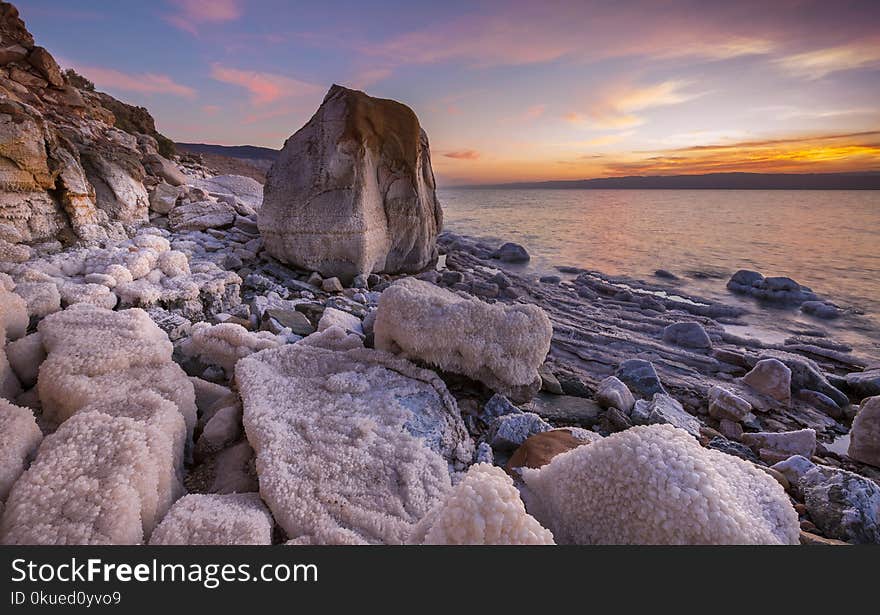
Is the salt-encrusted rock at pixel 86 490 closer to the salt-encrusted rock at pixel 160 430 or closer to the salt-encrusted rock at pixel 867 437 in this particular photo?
the salt-encrusted rock at pixel 160 430

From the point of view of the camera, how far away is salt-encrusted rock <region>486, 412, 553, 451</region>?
2.63 meters

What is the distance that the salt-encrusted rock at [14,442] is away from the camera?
4.85ft

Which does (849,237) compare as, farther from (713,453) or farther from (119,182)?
(119,182)

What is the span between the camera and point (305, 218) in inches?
286

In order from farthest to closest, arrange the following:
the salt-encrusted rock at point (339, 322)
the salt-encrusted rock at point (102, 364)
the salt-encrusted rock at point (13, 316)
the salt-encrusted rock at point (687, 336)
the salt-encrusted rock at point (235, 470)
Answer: the salt-encrusted rock at point (687, 336) < the salt-encrusted rock at point (339, 322) < the salt-encrusted rock at point (13, 316) < the salt-encrusted rock at point (102, 364) < the salt-encrusted rock at point (235, 470)

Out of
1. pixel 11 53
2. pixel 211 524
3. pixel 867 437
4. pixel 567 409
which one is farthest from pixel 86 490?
Result: pixel 11 53

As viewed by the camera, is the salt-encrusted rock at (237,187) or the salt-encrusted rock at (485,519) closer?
the salt-encrusted rock at (485,519)

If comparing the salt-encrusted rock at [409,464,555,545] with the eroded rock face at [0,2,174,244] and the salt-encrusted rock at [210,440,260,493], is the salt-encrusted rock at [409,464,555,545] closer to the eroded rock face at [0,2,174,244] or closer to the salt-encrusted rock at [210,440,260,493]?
the salt-encrusted rock at [210,440,260,493]

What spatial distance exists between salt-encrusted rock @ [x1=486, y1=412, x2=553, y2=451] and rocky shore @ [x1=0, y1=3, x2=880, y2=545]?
0.05 ft

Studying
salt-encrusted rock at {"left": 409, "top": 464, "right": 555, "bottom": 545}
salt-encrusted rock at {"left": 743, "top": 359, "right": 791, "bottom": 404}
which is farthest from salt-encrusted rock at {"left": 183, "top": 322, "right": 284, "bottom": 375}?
salt-encrusted rock at {"left": 743, "top": 359, "right": 791, "bottom": 404}

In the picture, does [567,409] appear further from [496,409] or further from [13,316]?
[13,316]

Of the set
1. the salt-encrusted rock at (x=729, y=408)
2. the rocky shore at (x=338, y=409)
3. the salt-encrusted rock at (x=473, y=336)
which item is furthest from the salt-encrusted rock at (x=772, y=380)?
the salt-encrusted rock at (x=473, y=336)

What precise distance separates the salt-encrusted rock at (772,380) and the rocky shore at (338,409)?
0.08 feet
